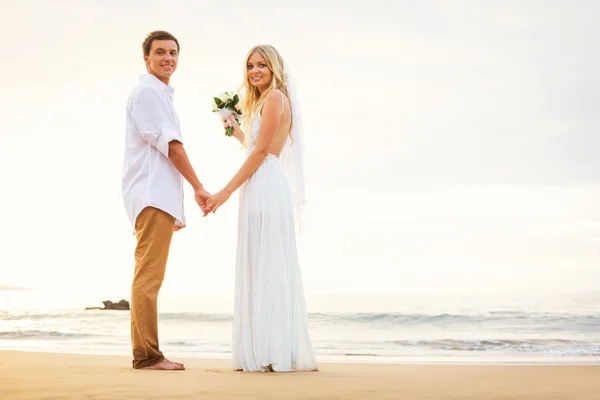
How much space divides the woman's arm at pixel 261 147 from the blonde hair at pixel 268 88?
0.40 feet

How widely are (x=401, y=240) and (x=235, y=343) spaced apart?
20.3 metres

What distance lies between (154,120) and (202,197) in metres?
0.59

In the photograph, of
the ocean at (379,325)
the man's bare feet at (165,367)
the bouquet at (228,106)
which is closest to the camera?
the man's bare feet at (165,367)

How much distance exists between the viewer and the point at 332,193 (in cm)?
2291

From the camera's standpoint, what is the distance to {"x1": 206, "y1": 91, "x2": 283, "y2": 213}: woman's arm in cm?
455

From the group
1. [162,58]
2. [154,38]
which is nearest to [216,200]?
[162,58]

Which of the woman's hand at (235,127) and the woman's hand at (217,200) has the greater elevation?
the woman's hand at (235,127)

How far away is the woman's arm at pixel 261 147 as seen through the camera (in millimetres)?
4547

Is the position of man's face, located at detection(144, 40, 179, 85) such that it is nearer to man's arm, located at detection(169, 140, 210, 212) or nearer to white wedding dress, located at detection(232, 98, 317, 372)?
man's arm, located at detection(169, 140, 210, 212)

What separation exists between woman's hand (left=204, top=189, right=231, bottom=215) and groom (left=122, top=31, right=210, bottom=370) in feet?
0.20

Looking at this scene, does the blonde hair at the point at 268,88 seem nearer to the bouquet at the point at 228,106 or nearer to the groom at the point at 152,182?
the bouquet at the point at 228,106

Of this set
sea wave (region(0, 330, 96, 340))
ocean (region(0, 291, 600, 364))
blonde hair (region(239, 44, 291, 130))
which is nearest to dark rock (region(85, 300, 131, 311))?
ocean (region(0, 291, 600, 364))

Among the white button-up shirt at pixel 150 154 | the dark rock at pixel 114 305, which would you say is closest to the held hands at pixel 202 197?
the white button-up shirt at pixel 150 154

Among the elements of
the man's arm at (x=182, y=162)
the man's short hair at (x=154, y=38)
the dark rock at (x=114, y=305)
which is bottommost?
the dark rock at (x=114, y=305)
